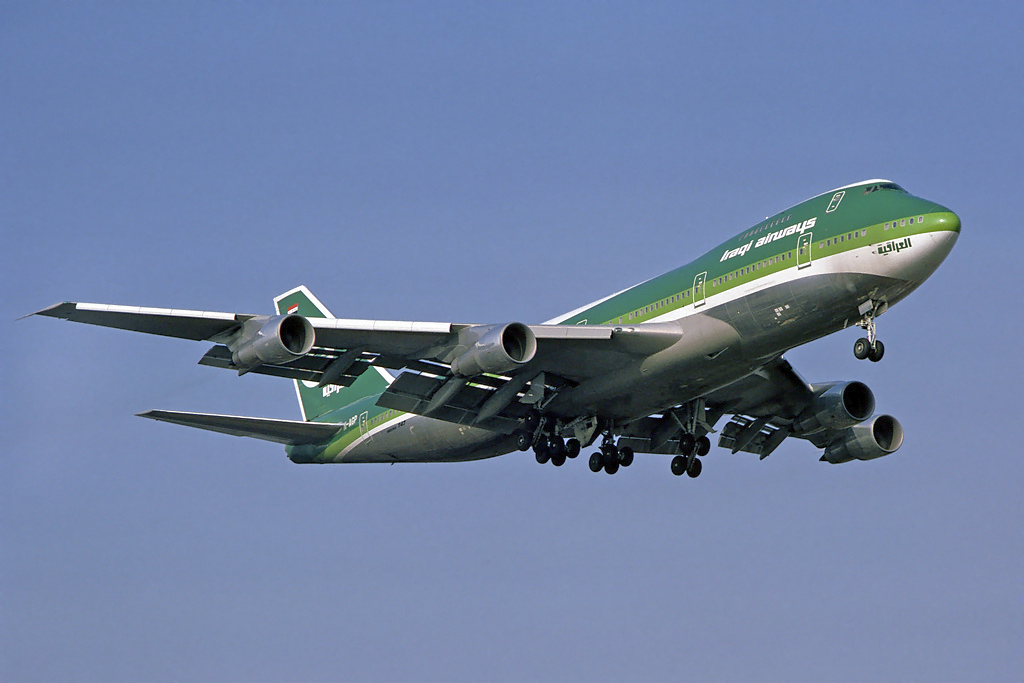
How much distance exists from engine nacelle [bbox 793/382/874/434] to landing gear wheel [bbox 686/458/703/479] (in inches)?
158

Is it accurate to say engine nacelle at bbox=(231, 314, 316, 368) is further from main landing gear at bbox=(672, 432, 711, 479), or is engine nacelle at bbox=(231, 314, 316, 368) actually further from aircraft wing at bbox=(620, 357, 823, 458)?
main landing gear at bbox=(672, 432, 711, 479)

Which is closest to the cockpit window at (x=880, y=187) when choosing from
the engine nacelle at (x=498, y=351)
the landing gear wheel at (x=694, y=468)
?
the engine nacelle at (x=498, y=351)

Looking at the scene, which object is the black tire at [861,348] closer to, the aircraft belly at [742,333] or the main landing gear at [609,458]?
the aircraft belly at [742,333]

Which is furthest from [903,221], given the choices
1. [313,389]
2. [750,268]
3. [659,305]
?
[313,389]

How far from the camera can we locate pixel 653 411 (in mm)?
34906

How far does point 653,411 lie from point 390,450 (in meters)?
9.11

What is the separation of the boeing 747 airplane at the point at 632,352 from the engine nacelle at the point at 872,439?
9 centimetres

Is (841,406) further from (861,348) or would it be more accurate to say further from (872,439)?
(861,348)

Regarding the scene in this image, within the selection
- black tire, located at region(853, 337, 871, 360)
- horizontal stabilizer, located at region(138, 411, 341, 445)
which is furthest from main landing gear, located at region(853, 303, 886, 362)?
horizontal stabilizer, located at region(138, 411, 341, 445)

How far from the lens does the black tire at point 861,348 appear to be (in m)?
29.5

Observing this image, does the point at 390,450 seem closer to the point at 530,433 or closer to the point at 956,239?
the point at 530,433

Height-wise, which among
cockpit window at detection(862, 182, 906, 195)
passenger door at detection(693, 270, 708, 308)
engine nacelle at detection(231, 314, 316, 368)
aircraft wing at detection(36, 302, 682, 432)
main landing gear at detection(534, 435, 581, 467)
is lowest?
main landing gear at detection(534, 435, 581, 467)

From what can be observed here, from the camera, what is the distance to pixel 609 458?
3753 centimetres

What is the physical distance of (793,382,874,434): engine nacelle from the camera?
38094 millimetres
